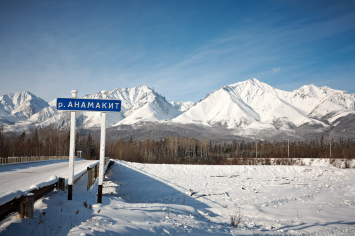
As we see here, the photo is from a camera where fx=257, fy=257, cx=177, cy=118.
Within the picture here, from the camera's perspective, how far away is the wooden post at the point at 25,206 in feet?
19.7

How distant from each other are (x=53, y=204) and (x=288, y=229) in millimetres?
8175

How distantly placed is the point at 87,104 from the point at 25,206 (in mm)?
3680

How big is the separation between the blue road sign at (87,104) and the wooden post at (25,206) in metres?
3.27

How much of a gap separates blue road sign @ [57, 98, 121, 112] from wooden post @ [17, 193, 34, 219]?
129 inches

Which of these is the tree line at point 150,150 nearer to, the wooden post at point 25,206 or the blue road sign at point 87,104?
the blue road sign at point 87,104

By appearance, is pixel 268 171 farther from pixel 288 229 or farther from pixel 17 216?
pixel 17 216

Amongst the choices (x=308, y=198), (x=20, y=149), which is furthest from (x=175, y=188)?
(x=20, y=149)

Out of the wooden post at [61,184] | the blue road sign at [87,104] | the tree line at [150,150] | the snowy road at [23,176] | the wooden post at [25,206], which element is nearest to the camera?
the wooden post at [25,206]

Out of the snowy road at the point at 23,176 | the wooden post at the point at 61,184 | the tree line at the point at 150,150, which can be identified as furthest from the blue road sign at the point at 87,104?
the tree line at the point at 150,150

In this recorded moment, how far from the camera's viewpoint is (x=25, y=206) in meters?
6.06

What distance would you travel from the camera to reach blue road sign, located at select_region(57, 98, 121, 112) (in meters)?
8.54

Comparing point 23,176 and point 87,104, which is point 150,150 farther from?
point 87,104

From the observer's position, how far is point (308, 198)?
20938mm

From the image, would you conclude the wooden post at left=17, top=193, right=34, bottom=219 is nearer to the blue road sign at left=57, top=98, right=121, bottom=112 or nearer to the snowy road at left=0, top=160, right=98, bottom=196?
the snowy road at left=0, top=160, right=98, bottom=196
